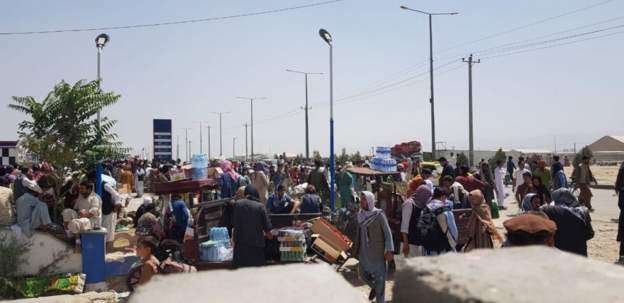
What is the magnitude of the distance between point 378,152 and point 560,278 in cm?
1608

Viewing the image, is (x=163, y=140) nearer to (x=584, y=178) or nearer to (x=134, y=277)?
(x=584, y=178)

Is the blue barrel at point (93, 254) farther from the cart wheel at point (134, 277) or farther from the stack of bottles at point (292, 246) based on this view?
the cart wheel at point (134, 277)

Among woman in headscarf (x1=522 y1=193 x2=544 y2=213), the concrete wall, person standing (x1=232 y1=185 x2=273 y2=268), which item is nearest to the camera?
woman in headscarf (x1=522 y1=193 x2=544 y2=213)

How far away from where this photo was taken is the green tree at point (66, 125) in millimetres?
11227

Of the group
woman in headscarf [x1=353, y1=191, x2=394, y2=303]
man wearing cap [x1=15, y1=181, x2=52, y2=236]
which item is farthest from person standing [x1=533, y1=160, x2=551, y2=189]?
man wearing cap [x1=15, y1=181, x2=52, y2=236]

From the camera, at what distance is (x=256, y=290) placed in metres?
1.41

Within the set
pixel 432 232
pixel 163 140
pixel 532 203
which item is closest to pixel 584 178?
pixel 532 203

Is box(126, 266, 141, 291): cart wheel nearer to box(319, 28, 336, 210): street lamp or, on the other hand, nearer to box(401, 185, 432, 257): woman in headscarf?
box(401, 185, 432, 257): woman in headscarf

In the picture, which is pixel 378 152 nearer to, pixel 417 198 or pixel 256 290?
pixel 417 198

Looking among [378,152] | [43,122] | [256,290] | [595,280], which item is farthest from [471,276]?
[378,152]

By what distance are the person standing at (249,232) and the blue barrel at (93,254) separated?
275cm

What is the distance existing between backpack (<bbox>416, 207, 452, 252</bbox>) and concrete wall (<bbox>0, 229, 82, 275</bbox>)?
5733 millimetres

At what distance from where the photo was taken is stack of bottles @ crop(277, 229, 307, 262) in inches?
366

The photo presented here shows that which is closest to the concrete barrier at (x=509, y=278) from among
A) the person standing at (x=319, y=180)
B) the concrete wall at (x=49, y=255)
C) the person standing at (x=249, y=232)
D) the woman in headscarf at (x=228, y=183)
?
the person standing at (x=249, y=232)
